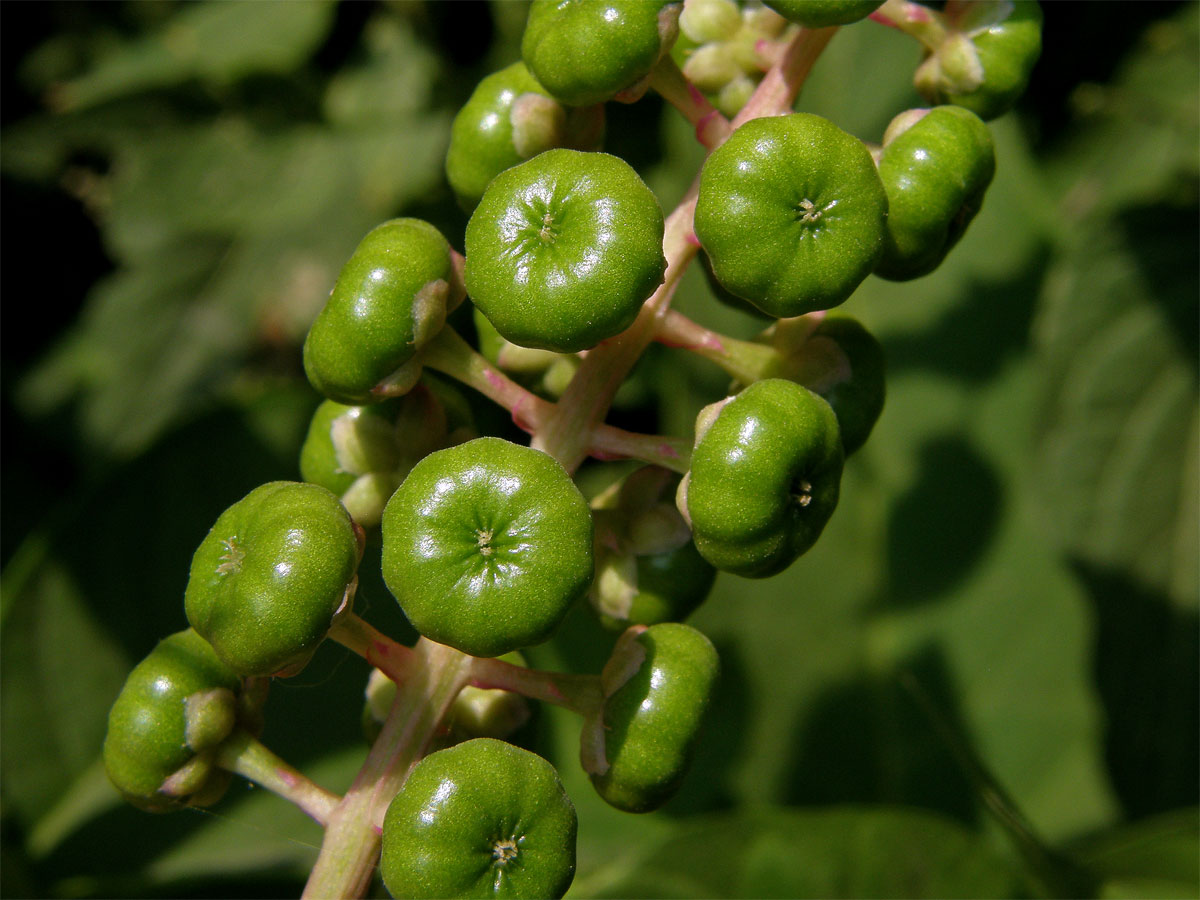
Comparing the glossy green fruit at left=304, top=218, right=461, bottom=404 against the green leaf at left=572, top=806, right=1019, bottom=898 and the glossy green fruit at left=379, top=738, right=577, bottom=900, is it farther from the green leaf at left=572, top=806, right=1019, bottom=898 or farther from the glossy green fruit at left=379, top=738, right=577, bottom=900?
the green leaf at left=572, top=806, right=1019, bottom=898

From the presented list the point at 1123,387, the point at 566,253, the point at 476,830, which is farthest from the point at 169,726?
the point at 1123,387

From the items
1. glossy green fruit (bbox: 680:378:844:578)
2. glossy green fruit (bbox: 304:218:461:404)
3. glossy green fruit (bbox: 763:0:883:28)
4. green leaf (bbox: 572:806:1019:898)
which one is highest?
glossy green fruit (bbox: 763:0:883:28)

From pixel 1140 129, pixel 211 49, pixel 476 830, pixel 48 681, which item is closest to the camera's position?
pixel 476 830

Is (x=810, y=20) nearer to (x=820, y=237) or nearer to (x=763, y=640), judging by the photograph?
(x=820, y=237)

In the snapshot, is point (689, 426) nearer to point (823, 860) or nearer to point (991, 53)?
point (823, 860)

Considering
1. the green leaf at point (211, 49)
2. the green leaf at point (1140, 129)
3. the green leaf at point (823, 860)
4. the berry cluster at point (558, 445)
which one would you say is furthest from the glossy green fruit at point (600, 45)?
the green leaf at point (211, 49)

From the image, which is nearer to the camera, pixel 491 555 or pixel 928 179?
pixel 491 555

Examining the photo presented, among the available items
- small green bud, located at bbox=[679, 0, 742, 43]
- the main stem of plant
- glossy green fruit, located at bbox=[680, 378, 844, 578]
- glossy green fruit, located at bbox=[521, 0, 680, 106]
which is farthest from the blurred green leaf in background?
glossy green fruit, located at bbox=[521, 0, 680, 106]
